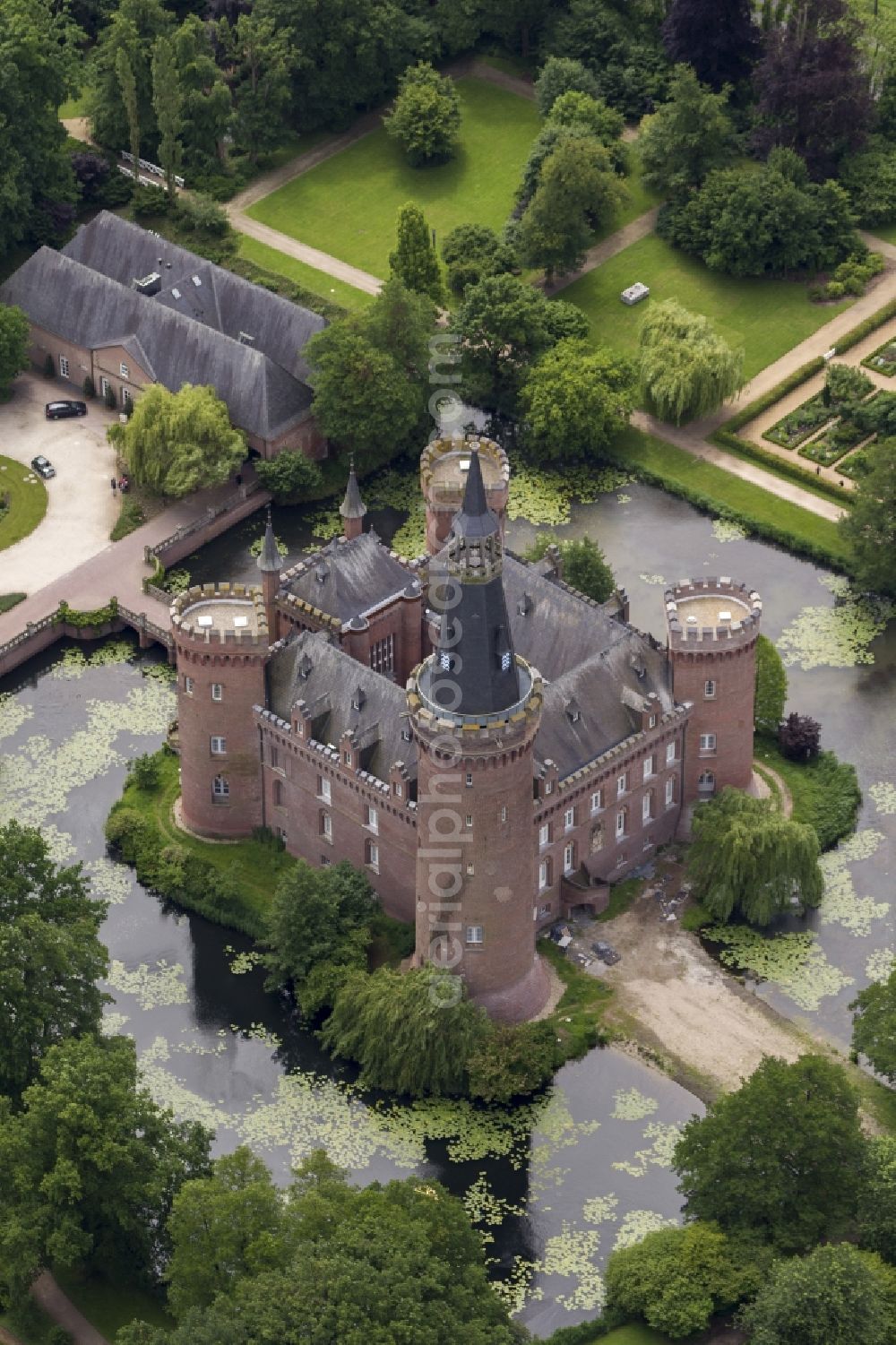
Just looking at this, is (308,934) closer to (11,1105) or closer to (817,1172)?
(11,1105)

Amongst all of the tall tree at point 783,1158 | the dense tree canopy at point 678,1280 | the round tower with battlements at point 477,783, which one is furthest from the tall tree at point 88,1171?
the tall tree at point 783,1158

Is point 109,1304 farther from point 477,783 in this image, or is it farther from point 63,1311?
point 477,783

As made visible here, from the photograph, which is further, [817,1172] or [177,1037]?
[177,1037]

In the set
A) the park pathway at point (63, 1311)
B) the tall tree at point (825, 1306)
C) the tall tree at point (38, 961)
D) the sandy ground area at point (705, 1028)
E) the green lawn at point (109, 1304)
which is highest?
the tall tree at point (38, 961)

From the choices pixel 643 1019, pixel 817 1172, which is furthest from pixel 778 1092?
pixel 643 1019

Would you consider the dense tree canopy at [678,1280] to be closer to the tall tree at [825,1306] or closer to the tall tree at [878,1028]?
the tall tree at [825,1306]

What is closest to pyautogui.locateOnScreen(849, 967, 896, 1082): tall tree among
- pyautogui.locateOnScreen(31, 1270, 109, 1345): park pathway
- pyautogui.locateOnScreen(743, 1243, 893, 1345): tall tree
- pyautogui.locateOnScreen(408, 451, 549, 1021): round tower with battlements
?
pyautogui.locateOnScreen(743, 1243, 893, 1345): tall tree

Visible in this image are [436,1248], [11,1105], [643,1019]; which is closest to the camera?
[436,1248]
